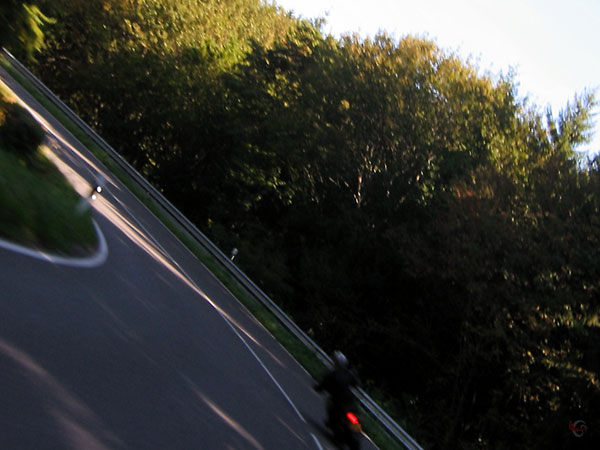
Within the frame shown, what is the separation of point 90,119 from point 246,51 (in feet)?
41.3

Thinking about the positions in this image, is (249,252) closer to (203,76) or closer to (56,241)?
(203,76)

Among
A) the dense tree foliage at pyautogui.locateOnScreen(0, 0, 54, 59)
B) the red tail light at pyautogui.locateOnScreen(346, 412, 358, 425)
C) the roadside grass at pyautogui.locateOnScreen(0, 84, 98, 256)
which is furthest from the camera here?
the dense tree foliage at pyautogui.locateOnScreen(0, 0, 54, 59)

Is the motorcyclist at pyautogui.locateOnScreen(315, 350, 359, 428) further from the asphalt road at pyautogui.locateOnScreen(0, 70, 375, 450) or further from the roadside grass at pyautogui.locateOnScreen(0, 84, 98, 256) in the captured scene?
the roadside grass at pyautogui.locateOnScreen(0, 84, 98, 256)

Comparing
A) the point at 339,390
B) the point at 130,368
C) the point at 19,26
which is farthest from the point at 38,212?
the point at 19,26

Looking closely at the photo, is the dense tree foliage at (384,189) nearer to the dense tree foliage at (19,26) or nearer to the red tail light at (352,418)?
the dense tree foliage at (19,26)

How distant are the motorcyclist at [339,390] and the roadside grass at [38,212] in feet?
15.5

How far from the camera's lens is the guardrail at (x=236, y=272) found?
56.9 feet

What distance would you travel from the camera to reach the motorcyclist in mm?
11359

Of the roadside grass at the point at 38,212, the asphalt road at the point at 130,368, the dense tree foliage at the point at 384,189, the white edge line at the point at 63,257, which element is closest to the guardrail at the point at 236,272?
the asphalt road at the point at 130,368

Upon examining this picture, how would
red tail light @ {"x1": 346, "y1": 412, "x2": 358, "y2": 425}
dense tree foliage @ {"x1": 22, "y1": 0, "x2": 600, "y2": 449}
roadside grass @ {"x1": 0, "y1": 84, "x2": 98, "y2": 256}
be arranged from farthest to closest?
dense tree foliage @ {"x1": 22, "y1": 0, "x2": 600, "y2": 449} < red tail light @ {"x1": 346, "y1": 412, "x2": 358, "y2": 425} < roadside grass @ {"x1": 0, "y1": 84, "x2": 98, "y2": 256}

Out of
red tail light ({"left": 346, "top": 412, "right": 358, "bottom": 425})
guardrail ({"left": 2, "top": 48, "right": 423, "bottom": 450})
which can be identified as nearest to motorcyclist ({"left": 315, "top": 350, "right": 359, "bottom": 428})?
red tail light ({"left": 346, "top": 412, "right": 358, "bottom": 425})

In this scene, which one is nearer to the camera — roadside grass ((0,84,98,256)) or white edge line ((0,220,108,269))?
white edge line ((0,220,108,269))

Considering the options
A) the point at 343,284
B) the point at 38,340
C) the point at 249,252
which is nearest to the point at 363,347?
the point at 343,284

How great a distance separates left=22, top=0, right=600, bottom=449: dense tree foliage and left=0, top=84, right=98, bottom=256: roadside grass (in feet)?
39.5
